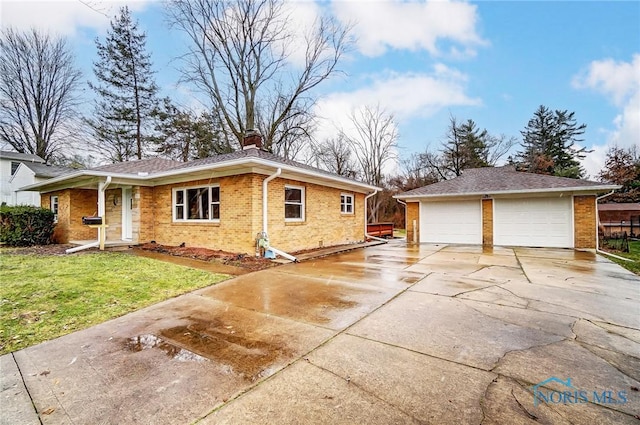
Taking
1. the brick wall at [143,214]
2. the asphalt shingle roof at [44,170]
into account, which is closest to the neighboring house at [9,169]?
the asphalt shingle roof at [44,170]

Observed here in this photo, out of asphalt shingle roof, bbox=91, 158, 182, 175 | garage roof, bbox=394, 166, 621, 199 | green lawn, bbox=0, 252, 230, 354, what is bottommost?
green lawn, bbox=0, 252, 230, 354

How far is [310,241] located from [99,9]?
8448 millimetres

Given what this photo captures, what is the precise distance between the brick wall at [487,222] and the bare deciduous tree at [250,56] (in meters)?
13.2

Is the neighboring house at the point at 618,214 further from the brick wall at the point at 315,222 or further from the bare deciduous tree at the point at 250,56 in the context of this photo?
the bare deciduous tree at the point at 250,56

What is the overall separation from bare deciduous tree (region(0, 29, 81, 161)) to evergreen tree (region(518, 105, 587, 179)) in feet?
136

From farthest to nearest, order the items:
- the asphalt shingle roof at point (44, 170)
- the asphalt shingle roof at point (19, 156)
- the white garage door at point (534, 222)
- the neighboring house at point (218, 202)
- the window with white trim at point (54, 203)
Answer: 1. the asphalt shingle roof at point (19, 156)
2. the asphalt shingle roof at point (44, 170)
3. the window with white trim at point (54, 203)
4. the white garage door at point (534, 222)
5. the neighboring house at point (218, 202)

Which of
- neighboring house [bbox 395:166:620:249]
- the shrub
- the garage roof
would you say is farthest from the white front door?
neighboring house [bbox 395:166:620:249]

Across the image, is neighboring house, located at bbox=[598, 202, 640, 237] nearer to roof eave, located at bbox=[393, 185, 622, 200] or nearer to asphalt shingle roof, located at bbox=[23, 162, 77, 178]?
roof eave, located at bbox=[393, 185, 622, 200]

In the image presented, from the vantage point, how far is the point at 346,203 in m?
13.2

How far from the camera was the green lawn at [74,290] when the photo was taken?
11.9ft

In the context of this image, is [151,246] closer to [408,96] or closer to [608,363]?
[608,363]

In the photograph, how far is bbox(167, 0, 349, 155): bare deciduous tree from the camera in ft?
59.2

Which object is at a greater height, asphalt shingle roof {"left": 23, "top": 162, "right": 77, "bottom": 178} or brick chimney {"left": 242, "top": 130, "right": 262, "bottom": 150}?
asphalt shingle roof {"left": 23, "top": 162, "right": 77, "bottom": 178}

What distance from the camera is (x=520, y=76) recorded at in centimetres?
1319
